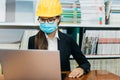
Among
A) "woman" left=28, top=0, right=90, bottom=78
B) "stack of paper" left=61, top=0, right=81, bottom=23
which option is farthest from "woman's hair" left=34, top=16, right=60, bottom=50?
"stack of paper" left=61, top=0, right=81, bottom=23

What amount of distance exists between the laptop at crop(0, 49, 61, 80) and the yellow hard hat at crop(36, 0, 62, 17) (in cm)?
64

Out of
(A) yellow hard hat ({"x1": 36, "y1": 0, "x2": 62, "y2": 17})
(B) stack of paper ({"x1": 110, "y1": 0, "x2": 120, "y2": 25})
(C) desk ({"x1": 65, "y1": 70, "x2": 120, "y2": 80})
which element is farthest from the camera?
(B) stack of paper ({"x1": 110, "y1": 0, "x2": 120, "y2": 25})

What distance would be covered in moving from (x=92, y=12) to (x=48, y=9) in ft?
2.41

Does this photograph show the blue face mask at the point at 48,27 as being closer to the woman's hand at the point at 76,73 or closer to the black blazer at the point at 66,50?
the black blazer at the point at 66,50

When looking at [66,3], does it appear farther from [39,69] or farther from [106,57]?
[39,69]

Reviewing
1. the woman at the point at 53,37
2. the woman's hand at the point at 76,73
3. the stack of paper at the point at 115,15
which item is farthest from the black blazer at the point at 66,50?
the stack of paper at the point at 115,15

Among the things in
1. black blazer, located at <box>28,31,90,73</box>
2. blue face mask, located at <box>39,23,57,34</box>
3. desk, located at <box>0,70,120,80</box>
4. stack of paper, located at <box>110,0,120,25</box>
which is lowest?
desk, located at <box>0,70,120,80</box>

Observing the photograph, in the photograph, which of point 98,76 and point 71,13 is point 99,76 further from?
point 71,13

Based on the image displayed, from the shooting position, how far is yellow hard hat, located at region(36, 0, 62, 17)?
1.83 metres

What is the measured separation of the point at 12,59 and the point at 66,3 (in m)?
1.31

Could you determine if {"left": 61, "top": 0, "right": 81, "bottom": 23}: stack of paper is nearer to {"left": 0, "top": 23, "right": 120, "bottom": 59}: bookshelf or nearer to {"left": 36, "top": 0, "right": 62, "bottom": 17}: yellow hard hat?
{"left": 0, "top": 23, "right": 120, "bottom": 59}: bookshelf

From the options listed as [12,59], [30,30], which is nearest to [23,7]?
[30,30]

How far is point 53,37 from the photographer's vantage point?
1.97 meters

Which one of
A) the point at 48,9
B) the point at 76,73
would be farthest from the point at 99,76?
the point at 48,9
